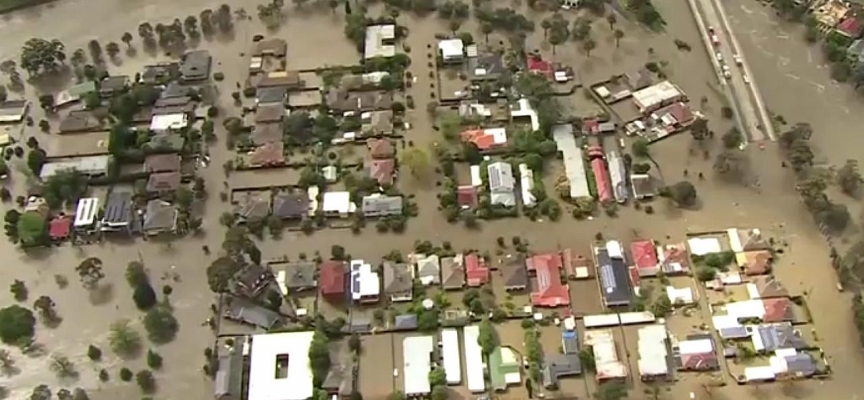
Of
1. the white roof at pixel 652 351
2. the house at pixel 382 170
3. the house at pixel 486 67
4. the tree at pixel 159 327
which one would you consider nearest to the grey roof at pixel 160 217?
the tree at pixel 159 327

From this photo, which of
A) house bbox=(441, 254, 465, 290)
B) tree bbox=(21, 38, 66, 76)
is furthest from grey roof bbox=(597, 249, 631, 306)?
tree bbox=(21, 38, 66, 76)

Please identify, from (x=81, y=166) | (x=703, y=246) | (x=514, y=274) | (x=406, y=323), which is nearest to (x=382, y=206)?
(x=406, y=323)

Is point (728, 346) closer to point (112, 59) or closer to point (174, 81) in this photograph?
point (174, 81)

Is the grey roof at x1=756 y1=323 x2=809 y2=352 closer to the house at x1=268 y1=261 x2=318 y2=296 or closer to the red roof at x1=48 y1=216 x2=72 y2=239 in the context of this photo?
the house at x1=268 y1=261 x2=318 y2=296

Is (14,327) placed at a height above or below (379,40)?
below

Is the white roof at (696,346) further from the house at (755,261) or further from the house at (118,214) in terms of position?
the house at (118,214)

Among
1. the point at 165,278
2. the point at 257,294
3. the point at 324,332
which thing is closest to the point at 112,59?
the point at 165,278

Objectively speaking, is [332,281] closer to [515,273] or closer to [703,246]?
[515,273]
